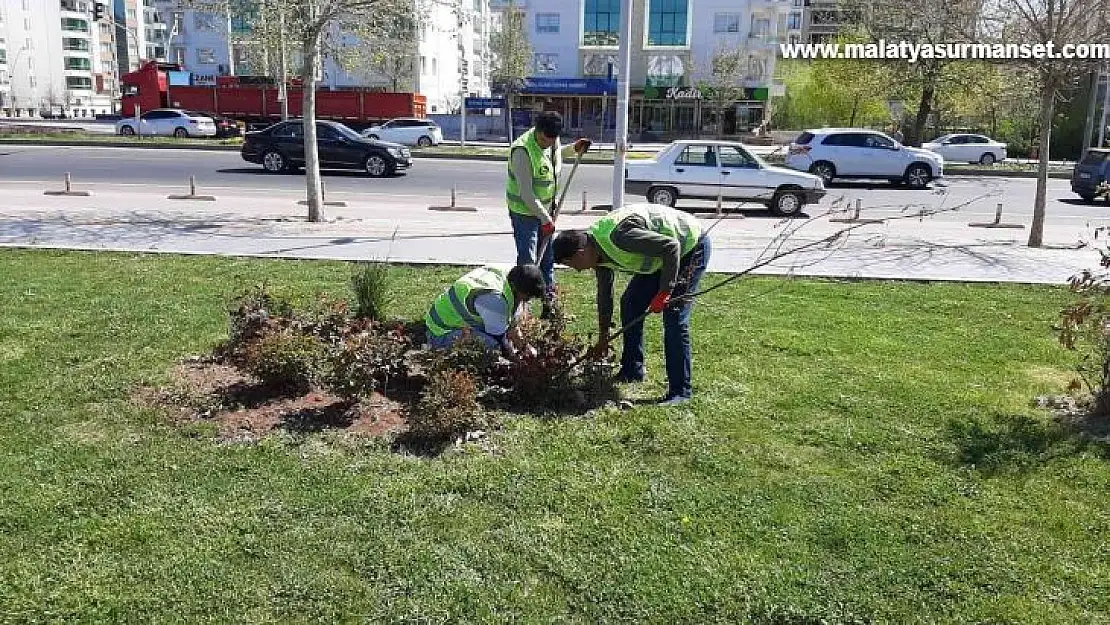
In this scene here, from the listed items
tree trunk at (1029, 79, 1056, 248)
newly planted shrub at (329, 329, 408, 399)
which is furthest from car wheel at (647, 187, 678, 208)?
newly planted shrub at (329, 329, 408, 399)

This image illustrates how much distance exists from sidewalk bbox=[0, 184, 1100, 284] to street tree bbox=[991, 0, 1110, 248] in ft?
6.60

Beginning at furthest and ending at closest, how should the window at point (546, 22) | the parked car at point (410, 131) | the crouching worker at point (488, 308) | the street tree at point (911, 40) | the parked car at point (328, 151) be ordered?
1. the window at point (546, 22)
2. the parked car at point (410, 131)
3. the parked car at point (328, 151)
4. the street tree at point (911, 40)
5. the crouching worker at point (488, 308)

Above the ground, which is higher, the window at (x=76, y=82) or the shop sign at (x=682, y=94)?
the window at (x=76, y=82)

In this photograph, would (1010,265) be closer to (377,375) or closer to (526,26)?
(377,375)

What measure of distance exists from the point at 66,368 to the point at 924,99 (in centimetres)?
3173

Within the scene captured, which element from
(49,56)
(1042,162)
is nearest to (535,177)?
(1042,162)

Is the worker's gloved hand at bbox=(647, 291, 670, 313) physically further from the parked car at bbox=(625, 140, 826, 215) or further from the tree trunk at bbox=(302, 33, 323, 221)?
the parked car at bbox=(625, 140, 826, 215)

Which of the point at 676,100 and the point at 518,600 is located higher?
the point at 676,100

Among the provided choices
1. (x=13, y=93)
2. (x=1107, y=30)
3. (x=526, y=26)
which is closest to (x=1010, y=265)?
(x=1107, y=30)

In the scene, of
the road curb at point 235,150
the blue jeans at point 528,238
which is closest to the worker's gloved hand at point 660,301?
the blue jeans at point 528,238

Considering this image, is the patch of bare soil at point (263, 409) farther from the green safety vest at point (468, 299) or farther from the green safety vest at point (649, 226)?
the green safety vest at point (649, 226)

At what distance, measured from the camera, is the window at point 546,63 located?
5644 cm

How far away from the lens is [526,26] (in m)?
56.3

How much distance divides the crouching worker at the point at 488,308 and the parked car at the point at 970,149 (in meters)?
33.4
